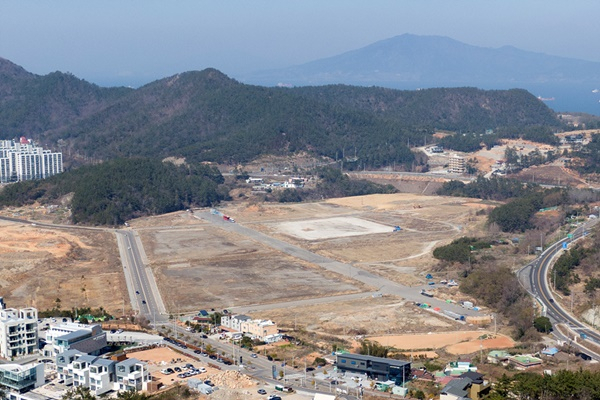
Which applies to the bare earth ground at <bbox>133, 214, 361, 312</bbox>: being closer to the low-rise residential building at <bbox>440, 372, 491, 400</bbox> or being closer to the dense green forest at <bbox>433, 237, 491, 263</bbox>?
the dense green forest at <bbox>433, 237, 491, 263</bbox>

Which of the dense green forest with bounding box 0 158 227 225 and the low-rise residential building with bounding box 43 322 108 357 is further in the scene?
the dense green forest with bounding box 0 158 227 225

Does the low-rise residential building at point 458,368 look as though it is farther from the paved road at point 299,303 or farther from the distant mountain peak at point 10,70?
the distant mountain peak at point 10,70

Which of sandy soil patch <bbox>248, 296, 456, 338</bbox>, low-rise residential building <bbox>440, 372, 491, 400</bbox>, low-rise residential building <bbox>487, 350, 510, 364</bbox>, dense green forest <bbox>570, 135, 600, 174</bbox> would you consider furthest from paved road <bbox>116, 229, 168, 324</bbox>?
dense green forest <bbox>570, 135, 600, 174</bbox>

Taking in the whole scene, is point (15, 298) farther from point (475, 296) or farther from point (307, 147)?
point (307, 147)

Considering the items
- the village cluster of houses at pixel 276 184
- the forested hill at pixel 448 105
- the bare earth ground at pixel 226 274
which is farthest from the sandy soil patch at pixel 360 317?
the forested hill at pixel 448 105

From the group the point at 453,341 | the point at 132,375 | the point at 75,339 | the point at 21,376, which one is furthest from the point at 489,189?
the point at 21,376

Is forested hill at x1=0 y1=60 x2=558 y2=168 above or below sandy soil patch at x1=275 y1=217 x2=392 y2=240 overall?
above

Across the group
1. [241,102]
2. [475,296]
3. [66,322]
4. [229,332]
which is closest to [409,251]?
[475,296]
